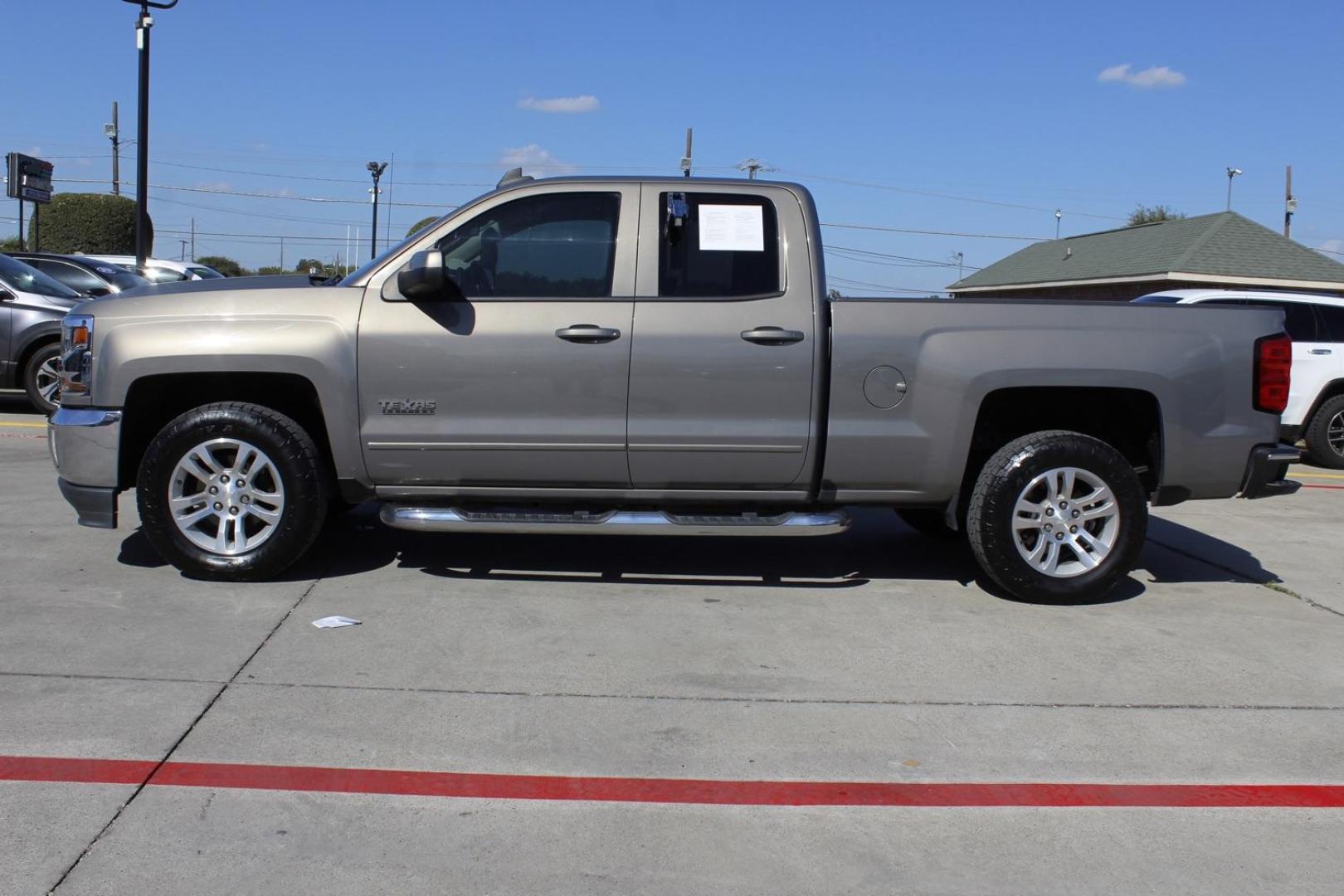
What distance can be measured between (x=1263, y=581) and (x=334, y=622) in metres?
5.02

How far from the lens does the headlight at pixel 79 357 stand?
A: 5.77m

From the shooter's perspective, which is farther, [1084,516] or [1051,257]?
[1051,257]

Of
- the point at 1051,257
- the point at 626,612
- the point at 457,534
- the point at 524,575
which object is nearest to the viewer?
the point at 626,612

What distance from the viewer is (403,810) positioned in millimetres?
3543

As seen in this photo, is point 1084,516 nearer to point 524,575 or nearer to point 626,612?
point 626,612

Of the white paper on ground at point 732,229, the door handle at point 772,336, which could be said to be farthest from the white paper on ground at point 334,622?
the white paper on ground at point 732,229

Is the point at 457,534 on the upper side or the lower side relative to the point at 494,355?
lower

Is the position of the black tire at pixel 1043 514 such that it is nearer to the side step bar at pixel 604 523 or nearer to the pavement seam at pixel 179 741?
the side step bar at pixel 604 523

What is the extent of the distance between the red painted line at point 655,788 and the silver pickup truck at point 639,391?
1977 millimetres

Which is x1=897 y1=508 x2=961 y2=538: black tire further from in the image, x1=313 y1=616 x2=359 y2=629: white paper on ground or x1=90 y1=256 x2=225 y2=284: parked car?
→ x1=90 y1=256 x2=225 y2=284: parked car

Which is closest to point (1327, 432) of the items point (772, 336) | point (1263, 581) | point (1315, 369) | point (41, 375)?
point (1315, 369)

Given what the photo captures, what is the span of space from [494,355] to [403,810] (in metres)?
2.59

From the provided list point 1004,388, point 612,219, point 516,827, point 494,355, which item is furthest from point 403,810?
point 1004,388

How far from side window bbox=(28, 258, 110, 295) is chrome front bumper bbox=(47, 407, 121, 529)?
1015 centimetres
